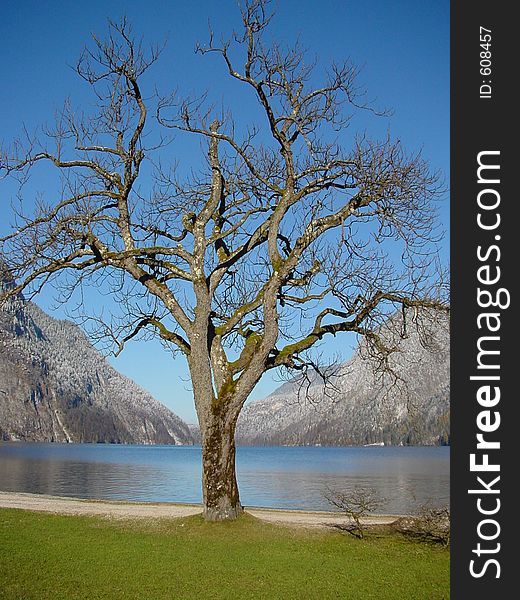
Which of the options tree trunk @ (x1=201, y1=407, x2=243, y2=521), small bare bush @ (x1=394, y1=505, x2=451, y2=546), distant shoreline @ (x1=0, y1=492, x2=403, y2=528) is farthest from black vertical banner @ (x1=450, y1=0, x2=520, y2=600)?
distant shoreline @ (x1=0, y1=492, x2=403, y2=528)

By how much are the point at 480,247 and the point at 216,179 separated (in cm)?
1141

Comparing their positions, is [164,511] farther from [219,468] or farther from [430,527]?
[430,527]

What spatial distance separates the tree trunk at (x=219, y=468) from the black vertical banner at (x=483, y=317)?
898 centimetres

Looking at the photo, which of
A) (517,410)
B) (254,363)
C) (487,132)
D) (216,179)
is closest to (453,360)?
(517,410)

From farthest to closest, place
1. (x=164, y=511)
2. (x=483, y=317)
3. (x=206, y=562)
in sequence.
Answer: (x=164, y=511) < (x=206, y=562) < (x=483, y=317)

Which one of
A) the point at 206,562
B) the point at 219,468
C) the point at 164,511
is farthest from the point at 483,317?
the point at 164,511

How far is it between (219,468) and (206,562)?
3.36m

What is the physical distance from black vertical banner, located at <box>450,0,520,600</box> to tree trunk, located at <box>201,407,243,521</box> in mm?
8976

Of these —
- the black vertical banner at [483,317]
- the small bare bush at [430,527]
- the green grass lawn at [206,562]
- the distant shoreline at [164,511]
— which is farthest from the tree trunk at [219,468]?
the black vertical banner at [483,317]

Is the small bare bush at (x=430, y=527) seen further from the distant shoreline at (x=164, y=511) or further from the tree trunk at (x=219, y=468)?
the distant shoreline at (x=164, y=511)

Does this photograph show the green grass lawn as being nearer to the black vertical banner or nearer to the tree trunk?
the tree trunk

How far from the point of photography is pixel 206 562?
13117 millimetres

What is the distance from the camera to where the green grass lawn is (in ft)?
36.4

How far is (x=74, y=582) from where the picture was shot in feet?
37.6
